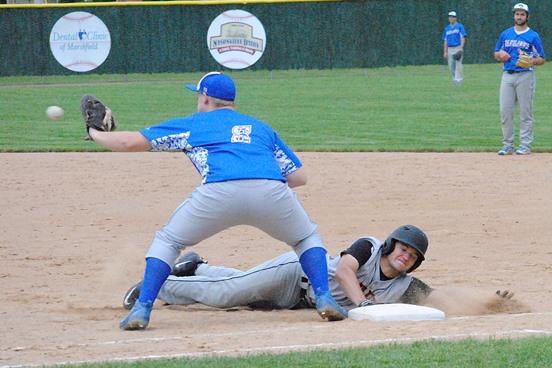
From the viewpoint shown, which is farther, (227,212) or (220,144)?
(220,144)

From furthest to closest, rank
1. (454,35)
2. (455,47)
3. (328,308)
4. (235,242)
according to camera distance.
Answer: (454,35), (455,47), (235,242), (328,308)

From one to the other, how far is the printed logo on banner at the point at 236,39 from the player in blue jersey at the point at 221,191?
23.2 metres

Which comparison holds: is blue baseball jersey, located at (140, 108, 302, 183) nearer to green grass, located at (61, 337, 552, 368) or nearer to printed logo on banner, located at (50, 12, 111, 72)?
green grass, located at (61, 337, 552, 368)

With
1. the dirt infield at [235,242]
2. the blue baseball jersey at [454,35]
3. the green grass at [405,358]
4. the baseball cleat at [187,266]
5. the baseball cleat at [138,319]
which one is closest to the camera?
the green grass at [405,358]

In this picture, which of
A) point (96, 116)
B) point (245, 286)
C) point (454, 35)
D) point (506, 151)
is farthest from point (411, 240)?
point (454, 35)

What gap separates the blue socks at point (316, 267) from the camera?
21.5 feet

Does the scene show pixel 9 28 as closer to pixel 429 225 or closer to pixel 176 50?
pixel 176 50

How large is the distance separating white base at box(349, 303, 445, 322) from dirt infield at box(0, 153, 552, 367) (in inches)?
4.7

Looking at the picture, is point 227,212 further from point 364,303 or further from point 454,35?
point 454,35

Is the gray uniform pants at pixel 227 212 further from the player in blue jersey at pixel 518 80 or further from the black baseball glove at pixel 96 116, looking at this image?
the player in blue jersey at pixel 518 80

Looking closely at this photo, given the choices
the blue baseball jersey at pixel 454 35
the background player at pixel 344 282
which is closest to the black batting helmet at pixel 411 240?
the background player at pixel 344 282

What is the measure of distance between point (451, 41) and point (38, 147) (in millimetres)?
15728

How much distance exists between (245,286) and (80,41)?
900 inches

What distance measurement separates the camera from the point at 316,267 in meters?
6.56
